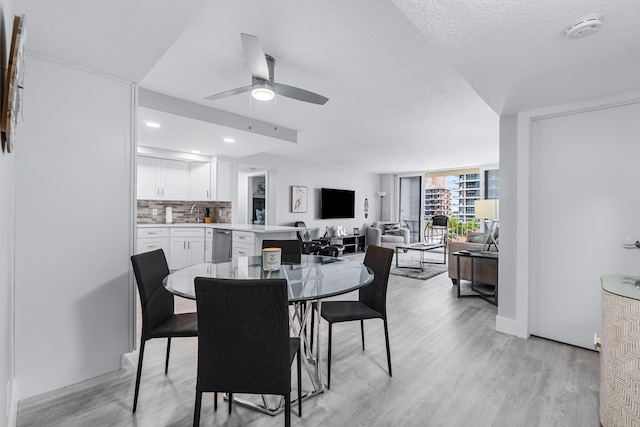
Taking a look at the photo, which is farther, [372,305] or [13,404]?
[372,305]

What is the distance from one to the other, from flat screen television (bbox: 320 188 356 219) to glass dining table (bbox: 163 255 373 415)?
17.7 ft

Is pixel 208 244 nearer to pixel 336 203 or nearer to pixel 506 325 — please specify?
pixel 336 203

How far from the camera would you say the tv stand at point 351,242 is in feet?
26.7

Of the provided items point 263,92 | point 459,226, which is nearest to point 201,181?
point 263,92

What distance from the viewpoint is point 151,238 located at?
211 inches

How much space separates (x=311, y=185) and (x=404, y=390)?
622 cm

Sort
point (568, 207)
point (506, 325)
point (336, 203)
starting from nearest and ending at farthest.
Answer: point (568, 207)
point (506, 325)
point (336, 203)

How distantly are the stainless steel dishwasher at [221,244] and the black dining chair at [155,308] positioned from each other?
9.52ft

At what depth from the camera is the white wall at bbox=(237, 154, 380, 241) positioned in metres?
7.04

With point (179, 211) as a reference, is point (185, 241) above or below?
below

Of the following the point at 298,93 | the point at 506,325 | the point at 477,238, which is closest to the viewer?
the point at 298,93

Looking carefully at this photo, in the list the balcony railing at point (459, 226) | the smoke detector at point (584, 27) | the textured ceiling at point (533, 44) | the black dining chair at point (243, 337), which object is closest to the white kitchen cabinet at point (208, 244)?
the black dining chair at point (243, 337)

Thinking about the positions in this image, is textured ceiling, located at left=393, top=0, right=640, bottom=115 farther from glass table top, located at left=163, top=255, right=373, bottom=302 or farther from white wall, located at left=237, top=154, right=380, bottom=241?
white wall, located at left=237, top=154, right=380, bottom=241

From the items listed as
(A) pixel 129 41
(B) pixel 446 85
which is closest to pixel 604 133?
(B) pixel 446 85
